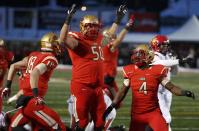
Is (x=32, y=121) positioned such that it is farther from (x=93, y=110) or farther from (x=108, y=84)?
(x=108, y=84)

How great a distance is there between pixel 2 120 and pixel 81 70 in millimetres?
1481

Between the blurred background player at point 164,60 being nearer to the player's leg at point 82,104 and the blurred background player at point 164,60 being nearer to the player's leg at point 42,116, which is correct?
the player's leg at point 82,104

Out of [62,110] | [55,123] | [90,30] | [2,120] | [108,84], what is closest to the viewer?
[55,123]

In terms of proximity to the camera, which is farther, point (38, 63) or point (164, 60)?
point (164, 60)

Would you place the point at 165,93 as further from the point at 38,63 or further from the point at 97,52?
the point at 38,63

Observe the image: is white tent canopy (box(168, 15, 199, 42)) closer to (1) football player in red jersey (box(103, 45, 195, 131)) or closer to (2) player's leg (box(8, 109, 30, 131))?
(1) football player in red jersey (box(103, 45, 195, 131))

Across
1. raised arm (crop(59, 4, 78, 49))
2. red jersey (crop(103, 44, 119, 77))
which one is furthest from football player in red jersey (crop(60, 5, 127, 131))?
red jersey (crop(103, 44, 119, 77))

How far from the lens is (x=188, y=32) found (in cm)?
3797

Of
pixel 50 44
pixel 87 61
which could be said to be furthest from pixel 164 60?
pixel 50 44

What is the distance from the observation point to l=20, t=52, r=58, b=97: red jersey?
9.33 m

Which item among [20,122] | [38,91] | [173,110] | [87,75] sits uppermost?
[87,75]

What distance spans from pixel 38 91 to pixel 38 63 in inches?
14.1

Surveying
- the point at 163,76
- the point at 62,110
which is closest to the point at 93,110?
the point at 163,76

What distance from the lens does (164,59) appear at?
37.9ft
